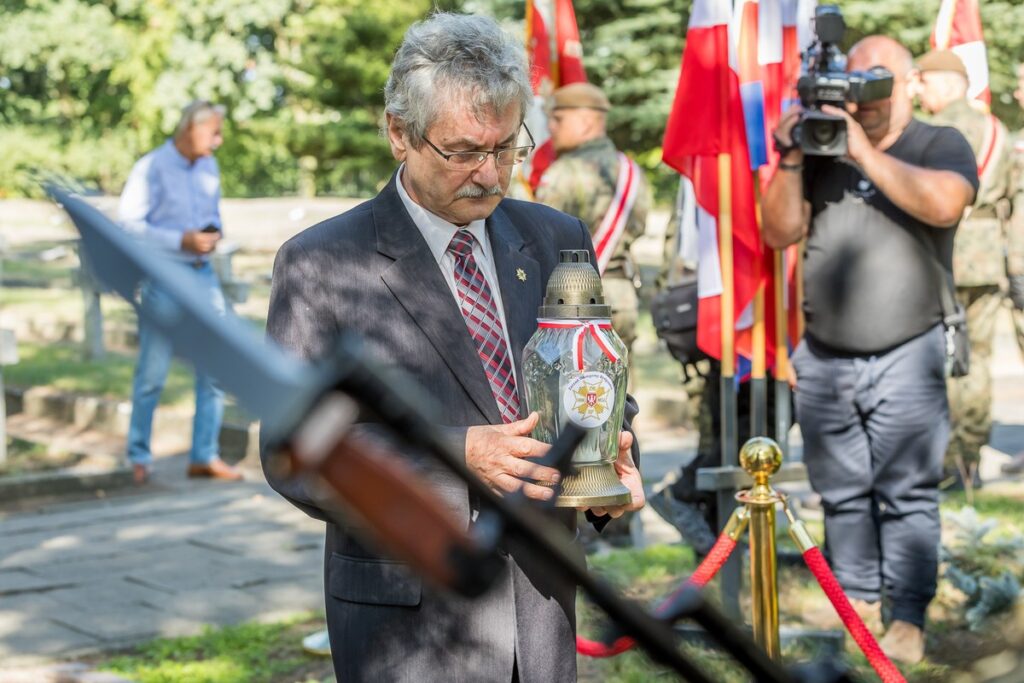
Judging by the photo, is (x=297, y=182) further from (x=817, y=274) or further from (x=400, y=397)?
(x=400, y=397)

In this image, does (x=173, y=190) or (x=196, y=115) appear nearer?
(x=173, y=190)

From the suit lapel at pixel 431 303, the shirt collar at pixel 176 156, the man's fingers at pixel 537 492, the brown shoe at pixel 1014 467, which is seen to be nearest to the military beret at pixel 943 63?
the brown shoe at pixel 1014 467

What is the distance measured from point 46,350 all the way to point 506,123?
1349 cm

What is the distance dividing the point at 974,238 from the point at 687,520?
11.1 ft

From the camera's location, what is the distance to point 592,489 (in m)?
2.51

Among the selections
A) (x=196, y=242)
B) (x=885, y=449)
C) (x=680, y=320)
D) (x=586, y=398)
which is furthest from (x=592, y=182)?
(x=586, y=398)

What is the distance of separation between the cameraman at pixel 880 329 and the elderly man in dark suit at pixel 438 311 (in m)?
2.73

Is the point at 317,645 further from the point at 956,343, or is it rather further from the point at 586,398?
the point at 586,398

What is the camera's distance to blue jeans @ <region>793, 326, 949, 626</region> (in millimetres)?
5344

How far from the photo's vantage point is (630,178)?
24.1 feet

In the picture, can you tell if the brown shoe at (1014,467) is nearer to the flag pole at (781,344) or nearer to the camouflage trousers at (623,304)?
the camouflage trousers at (623,304)

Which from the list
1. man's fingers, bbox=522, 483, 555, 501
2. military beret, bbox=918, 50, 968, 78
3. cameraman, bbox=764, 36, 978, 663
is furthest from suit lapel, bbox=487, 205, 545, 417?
military beret, bbox=918, 50, 968, 78

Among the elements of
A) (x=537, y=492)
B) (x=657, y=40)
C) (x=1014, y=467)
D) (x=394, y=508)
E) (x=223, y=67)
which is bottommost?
(x=1014, y=467)

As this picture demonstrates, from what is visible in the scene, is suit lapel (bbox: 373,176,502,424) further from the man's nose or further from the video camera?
the video camera
